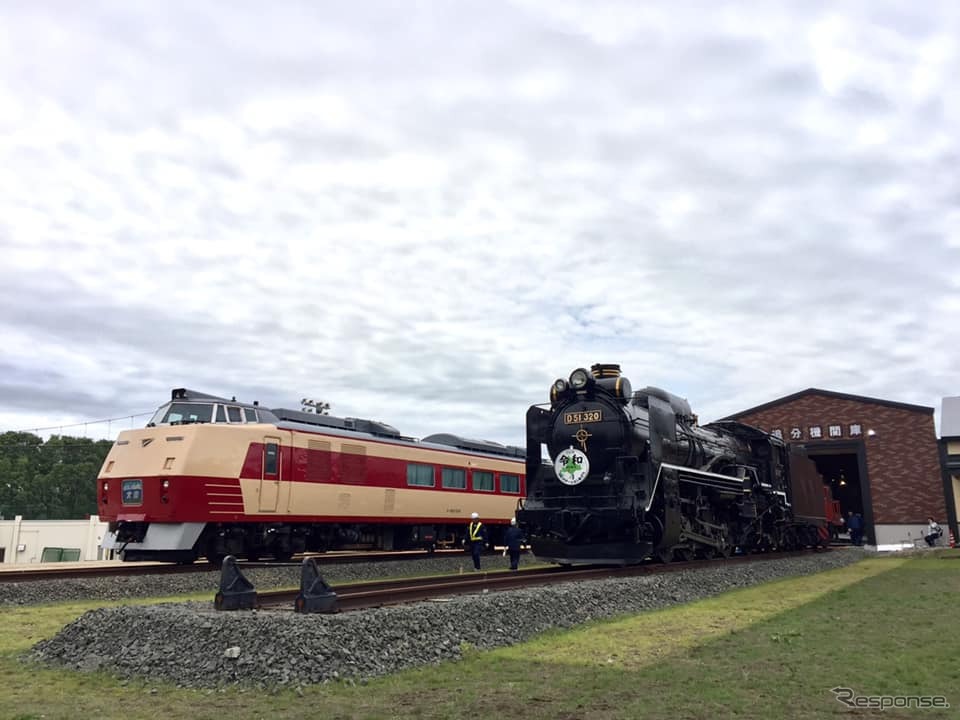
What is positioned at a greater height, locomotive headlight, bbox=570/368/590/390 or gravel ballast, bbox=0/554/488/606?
locomotive headlight, bbox=570/368/590/390

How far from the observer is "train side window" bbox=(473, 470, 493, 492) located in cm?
2438

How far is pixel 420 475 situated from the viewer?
2162 centimetres

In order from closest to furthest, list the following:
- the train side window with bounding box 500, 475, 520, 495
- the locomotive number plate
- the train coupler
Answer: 1. the train coupler
2. the locomotive number plate
3. the train side window with bounding box 500, 475, 520, 495

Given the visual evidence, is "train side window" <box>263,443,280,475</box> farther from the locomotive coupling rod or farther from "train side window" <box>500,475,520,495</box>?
"train side window" <box>500,475,520,495</box>

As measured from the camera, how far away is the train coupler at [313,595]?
305 inches

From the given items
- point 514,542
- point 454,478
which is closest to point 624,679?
point 514,542

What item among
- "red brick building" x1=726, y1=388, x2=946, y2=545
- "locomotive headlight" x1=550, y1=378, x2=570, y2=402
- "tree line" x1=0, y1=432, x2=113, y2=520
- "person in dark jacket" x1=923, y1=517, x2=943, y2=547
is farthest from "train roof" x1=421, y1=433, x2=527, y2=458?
"tree line" x1=0, y1=432, x2=113, y2=520

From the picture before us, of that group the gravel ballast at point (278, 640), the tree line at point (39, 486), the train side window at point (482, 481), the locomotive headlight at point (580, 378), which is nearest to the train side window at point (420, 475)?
the train side window at point (482, 481)

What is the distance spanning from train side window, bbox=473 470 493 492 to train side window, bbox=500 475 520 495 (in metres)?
0.75

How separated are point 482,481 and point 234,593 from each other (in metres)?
16.9

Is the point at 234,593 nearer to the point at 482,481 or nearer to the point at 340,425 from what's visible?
the point at 340,425

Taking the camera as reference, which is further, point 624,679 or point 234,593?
point 234,593

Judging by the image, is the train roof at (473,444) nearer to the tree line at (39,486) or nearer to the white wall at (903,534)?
the white wall at (903,534)

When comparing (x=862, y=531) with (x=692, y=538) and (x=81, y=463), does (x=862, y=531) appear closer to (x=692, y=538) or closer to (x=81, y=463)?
(x=692, y=538)
